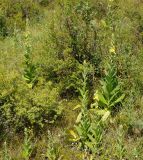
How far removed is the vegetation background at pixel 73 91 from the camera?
700cm

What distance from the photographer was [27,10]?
13938mm

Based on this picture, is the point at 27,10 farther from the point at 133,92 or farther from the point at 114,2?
the point at 133,92

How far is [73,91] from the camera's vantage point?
28.6 ft

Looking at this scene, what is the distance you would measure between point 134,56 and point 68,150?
3173mm

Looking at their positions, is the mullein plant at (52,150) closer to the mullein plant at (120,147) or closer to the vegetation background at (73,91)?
the vegetation background at (73,91)

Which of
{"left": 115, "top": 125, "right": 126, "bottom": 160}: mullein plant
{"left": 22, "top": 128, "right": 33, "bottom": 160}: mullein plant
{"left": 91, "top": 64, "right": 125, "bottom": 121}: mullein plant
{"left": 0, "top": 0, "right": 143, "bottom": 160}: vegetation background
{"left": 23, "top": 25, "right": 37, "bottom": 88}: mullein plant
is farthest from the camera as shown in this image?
{"left": 23, "top": 25, "right": 37, "bottom": 88}: mullein plant

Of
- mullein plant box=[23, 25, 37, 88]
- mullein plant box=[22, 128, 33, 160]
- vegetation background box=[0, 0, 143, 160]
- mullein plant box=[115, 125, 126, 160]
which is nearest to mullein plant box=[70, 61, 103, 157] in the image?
vegetation background box=[0, 0, 143, 160]

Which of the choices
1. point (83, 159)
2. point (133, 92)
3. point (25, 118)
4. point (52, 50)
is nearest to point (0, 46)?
point (52, 50)

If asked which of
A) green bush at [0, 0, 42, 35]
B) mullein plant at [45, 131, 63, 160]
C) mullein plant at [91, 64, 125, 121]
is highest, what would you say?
green bush at [0, 0, 42, 35]

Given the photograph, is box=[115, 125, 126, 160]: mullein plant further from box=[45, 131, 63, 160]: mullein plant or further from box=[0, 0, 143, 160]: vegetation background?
box=[45, 131, 63, 160]: mullein plant

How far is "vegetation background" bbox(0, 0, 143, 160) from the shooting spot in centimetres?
700

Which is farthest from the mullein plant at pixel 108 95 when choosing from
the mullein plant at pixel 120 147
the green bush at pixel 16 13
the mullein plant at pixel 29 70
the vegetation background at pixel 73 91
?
the green bush at pixel 16 13

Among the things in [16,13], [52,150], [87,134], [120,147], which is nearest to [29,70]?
[87,134]

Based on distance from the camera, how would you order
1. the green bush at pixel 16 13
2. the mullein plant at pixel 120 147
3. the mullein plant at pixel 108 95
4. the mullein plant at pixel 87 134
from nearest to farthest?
1. the mullein plant at pixel 120 147
2. the mullein plant at pixel 87 134
3. the mullein plant at pixel 108 95
4. the green bush at pixel 16 13
